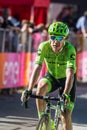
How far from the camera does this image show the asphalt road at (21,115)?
34.2 feet

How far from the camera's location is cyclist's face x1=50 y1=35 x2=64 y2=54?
7492mm

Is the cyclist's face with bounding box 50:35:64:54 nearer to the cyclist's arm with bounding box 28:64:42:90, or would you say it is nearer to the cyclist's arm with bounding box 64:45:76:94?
the cyclist's arm with bounding box 64:45:76:94

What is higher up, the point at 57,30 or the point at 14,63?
the point at 57,30

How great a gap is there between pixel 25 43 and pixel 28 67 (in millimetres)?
738

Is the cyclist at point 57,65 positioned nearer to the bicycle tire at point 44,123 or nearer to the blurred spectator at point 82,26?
the bicycle tire at point 44,123

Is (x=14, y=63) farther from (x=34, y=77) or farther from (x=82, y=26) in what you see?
(x=34, y=77)

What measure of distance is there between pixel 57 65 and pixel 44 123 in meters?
0.98

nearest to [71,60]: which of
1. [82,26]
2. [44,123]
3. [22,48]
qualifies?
[44,123]

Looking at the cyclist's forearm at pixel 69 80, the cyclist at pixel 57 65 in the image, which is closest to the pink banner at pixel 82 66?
the cyclist at pixel 57 65

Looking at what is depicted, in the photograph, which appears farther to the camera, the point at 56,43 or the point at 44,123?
the point at 56,43

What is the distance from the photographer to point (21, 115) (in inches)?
465

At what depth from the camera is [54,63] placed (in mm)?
7801

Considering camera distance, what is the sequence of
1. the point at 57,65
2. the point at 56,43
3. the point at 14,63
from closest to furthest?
the point at 56,43 → the point at 57,65 → the point at 14,63

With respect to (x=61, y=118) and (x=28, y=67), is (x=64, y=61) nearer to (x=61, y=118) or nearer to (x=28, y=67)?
(x=61, y=118)
